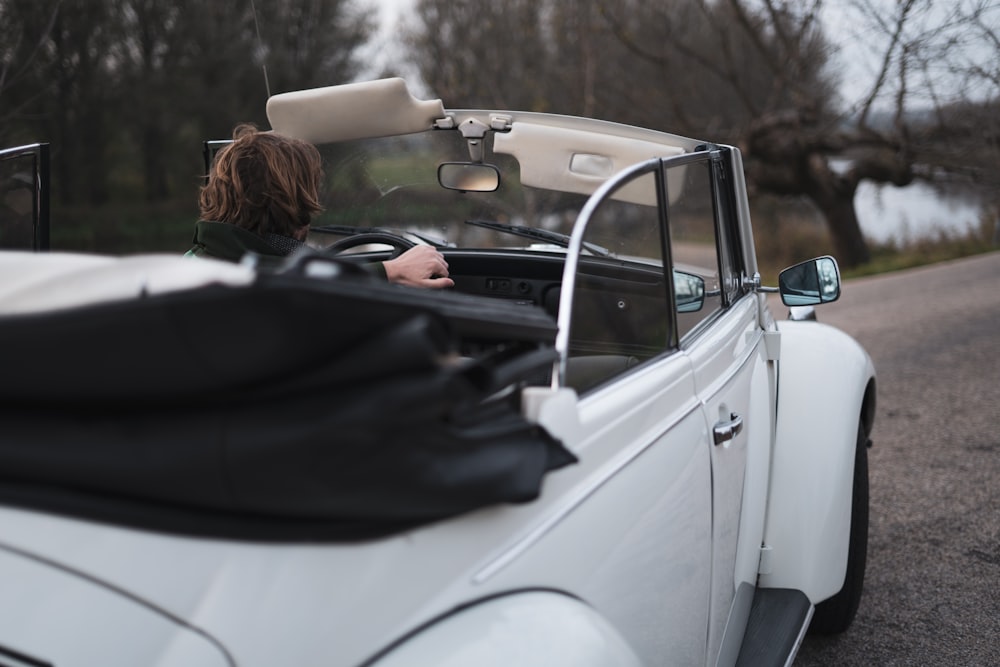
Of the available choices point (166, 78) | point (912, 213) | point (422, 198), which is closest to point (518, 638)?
point (422, 198)

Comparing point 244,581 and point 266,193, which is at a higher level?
point 266,193

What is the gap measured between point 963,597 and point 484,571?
2.99 m

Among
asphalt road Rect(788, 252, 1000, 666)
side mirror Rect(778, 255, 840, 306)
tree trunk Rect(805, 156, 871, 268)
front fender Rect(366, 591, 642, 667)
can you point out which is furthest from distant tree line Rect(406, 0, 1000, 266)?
front fender Rect(366, 591, 642, 667)

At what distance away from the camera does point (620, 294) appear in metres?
2.29

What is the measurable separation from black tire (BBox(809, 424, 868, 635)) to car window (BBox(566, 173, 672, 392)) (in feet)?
4.50

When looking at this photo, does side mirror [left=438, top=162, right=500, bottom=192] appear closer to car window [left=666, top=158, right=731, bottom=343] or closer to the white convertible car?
car window [left=666, top=158, right=731, bottom=343]

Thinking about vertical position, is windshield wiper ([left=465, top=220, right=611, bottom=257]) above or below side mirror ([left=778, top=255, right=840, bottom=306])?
above

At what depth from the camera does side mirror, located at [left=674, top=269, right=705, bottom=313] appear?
93.8 inches

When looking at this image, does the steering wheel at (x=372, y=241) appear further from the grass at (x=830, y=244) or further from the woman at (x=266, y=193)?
the grass at (x=830, y=244)

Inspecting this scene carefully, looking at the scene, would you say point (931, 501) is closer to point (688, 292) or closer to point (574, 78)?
point (688, 292)

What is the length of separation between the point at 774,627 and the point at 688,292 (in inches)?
38.3

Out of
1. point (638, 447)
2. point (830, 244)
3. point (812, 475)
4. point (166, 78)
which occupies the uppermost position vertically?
point (166, 78)

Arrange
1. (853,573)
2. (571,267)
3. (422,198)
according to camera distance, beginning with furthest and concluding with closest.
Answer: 1. (422,198)
2. (853,573)
3. (571,267)

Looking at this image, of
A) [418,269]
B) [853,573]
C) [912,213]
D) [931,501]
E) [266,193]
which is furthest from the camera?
[912,213]
